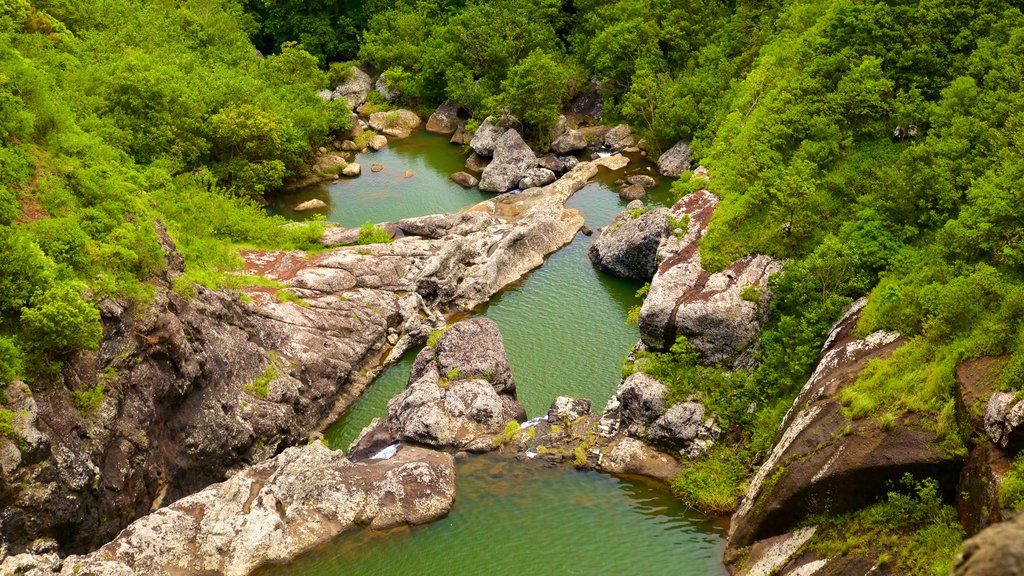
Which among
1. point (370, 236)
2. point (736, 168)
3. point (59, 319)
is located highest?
point (736, 168)

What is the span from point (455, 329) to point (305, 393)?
25.7ft

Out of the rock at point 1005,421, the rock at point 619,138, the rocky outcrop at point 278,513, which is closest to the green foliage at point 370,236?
the rocky outcrop at point 278,513

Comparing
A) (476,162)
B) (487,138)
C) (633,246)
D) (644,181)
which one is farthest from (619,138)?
(633,246)

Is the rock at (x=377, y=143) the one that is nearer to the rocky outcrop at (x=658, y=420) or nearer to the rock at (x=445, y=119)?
the rock at (x=445, y=119)

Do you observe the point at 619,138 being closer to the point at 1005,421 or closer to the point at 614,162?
the point at 614,162

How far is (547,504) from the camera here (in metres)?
31.7

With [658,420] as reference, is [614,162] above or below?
above

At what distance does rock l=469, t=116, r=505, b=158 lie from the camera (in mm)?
66000

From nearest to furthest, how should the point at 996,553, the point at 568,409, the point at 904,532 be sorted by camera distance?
1. the point at 996,553
2. the point at 904,532
3. the point at 568,409

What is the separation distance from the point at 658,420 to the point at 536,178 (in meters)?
32.3

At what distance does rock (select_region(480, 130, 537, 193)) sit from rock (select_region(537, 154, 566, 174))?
2.64ft

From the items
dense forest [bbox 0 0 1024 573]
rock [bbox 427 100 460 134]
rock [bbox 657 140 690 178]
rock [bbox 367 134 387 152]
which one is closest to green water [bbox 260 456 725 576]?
dense forest [bbox 0 0 1024 573]

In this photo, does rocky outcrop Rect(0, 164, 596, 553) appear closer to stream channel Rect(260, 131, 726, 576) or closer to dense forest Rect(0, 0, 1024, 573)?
dense forest Rect(0, 0, 1024, 573)

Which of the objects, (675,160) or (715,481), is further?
(675,160)
